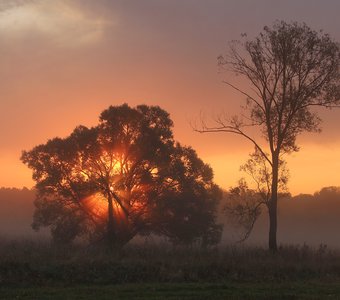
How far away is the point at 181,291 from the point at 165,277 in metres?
3.24

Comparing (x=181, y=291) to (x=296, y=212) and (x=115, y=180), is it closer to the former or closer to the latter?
(x=115, y=180)

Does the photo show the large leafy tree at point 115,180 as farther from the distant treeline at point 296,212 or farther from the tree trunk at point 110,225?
the distant treeline at point 296,212

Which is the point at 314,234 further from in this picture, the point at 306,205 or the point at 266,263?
the point at 266,263

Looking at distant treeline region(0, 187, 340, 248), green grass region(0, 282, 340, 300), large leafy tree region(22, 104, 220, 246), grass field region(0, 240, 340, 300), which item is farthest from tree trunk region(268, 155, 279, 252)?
distant treeline region(0, 187, 340, 248)

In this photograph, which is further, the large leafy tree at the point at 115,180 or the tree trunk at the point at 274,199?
the large leafy tree at the point at 115,180

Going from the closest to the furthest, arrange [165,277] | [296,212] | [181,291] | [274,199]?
[181,291]
[165,277]
[274,199]
[296,212]

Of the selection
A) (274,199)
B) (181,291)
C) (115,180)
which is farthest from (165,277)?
(115,180)

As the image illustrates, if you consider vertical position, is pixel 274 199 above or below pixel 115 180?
below

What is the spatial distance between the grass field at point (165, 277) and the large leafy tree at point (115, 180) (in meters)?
16.9

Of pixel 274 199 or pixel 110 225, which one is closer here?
pixel 274 199

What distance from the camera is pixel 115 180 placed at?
43.0 meters

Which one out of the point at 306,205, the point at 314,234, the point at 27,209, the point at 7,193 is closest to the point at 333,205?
the point at 306,205

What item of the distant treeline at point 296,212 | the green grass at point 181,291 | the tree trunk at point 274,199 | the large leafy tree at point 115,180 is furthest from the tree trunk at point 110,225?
the distant treeline at point 296,212

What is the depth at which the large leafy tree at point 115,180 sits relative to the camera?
43.9 metres
